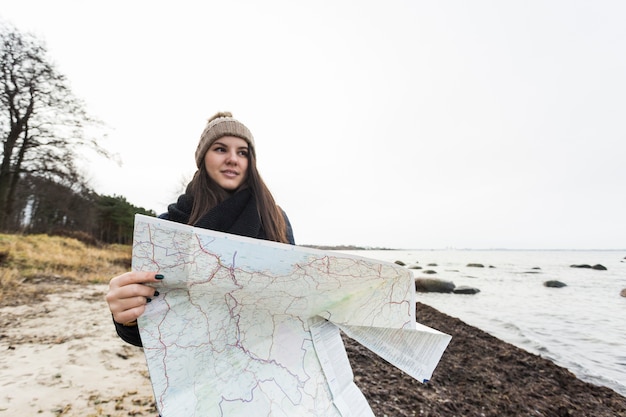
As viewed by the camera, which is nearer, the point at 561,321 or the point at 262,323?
the point at 262,323

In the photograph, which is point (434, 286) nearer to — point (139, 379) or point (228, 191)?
point (139, 379)

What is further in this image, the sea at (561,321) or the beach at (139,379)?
the sea at (561,321)

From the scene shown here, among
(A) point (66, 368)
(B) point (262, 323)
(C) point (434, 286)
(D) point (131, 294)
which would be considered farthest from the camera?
(C) point (434, 286)

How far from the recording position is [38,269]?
8766mm

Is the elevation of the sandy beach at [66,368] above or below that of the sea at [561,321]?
above

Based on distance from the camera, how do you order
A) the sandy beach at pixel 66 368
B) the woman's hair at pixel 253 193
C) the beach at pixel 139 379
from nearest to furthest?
the woman's hair at pixel 253 193
the sandy beach at pixel 66 368
the beach at pixel 139 379

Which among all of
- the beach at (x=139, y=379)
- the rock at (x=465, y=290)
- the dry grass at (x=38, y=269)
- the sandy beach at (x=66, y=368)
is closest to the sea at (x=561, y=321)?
the rock at (x=465, y=290)

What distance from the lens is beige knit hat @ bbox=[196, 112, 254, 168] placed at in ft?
4.99

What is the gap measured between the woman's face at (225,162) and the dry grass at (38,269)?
21.8 ft

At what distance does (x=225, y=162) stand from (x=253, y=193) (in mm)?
219

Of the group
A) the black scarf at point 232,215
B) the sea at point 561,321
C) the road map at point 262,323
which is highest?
the black scarf at point 232,215

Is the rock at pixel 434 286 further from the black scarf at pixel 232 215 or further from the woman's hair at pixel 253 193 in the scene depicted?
the black scarf at pixel 232 215

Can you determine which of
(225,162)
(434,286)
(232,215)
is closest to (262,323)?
(232,215)

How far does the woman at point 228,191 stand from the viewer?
143 centimetres
